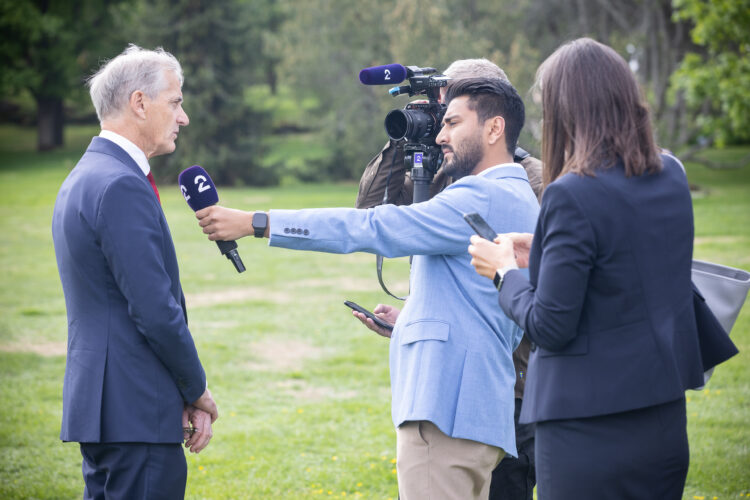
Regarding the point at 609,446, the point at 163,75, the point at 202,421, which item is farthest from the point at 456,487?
the point at 163,75

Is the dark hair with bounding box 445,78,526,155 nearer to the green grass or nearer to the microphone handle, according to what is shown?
the microphone handle

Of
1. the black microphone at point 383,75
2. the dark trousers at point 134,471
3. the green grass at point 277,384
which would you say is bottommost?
the green grass at point 277,384

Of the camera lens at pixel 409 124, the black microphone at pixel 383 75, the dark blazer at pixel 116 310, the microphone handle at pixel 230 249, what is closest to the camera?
the dark blazer at pixel 116 310

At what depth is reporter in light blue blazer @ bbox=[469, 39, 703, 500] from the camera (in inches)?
96.0

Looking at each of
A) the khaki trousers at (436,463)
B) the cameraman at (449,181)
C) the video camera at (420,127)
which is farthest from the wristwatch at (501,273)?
the video camera at (420,127)

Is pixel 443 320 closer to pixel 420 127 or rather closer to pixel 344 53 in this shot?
pixel 420 127

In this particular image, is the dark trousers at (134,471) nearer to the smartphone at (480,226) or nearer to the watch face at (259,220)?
the watch face at (259,220)

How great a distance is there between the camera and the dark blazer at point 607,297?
7.95ft

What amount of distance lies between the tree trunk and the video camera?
153 ft

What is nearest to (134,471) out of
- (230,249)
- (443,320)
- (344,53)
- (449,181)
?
(230,249)

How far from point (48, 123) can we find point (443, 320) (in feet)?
158

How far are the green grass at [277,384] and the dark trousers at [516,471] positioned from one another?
1737mm

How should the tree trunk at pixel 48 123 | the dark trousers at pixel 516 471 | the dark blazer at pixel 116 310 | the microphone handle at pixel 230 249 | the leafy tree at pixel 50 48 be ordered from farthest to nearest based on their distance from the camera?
the tree trunk at pixel 48 123
the leafy tree at pixel 50 48
the dark trousers at pixel 516 471
the microphone handle at pixel 230 249
the dark blazer at pixel 116 310

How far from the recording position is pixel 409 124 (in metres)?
3.58
